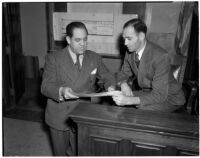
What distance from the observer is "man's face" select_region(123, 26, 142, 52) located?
6.52ft

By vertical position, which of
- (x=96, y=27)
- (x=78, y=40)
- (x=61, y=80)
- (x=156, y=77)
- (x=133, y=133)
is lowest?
(x=133, y=133)

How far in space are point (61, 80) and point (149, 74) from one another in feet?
2.96

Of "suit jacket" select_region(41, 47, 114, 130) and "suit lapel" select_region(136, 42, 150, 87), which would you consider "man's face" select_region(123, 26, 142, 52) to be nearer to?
"suit lapel" select_region(136, 42, 150, 87)

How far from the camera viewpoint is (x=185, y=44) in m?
3.53

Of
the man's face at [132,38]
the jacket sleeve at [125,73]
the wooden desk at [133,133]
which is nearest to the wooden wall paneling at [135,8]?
the jacket sleeve at [125,73]

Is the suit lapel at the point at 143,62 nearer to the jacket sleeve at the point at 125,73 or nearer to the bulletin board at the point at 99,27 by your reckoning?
the jacket sleeve at the point at 125,73

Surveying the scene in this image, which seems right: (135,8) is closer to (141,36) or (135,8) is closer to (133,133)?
(141,36)

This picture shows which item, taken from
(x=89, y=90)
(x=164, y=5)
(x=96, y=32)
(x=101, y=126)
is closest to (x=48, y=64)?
(x=89, y=90)

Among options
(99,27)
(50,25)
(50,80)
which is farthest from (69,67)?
(50,25)

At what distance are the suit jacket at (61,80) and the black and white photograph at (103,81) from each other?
10 millimetres

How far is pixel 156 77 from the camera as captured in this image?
194cm

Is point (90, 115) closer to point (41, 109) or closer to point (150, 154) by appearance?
point (150, 154)

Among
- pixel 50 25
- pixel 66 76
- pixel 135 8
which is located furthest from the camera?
pixel 50 25

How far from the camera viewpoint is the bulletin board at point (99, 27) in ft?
12.2
